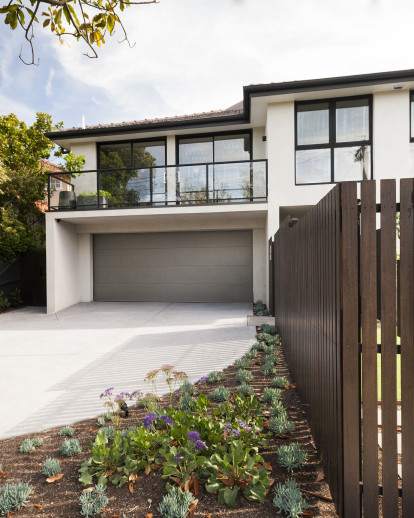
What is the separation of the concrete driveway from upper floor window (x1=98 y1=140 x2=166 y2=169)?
5.48 m

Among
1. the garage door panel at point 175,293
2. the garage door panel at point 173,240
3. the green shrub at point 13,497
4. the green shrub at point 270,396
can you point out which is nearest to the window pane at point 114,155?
the garage door panel at point 173,240

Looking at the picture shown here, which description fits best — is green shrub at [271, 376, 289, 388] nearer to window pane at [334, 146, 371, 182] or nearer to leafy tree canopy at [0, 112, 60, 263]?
window pane at [334, 146, 371, 182]

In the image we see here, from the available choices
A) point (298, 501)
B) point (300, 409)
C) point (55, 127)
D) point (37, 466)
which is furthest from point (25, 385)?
point (55, 127)

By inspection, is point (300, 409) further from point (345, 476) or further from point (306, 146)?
point (306, 146)

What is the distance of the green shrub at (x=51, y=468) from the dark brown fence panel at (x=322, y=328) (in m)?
1.98

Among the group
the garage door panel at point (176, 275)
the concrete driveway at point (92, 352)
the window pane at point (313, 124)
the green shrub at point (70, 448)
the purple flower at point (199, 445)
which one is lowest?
the concrete driveway at point (92, 352)

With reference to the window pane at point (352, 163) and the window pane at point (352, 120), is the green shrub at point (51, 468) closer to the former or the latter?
the window pane at point (352, 163)

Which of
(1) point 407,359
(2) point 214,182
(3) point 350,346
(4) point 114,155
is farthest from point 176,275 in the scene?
(1) point 407,359

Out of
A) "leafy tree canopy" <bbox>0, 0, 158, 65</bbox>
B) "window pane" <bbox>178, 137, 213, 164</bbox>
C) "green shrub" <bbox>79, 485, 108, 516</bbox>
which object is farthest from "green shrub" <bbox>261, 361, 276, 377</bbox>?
"window pane" <bbox>178, 137, 213, 164</bbox>

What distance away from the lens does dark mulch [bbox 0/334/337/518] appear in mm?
2119

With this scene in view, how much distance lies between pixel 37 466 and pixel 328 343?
2460 mm

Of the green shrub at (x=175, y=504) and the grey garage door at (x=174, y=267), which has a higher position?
the grey garage door at (x=174, y=267)

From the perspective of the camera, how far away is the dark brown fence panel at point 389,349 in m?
1.91

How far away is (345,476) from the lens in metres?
1.95
